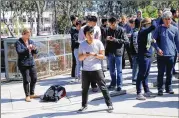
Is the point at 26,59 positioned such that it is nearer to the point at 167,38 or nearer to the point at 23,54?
the point at 23,54

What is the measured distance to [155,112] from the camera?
6.28 metres

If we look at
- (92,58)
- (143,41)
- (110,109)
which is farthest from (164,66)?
(92,58)

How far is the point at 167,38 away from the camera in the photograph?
23.7 ft

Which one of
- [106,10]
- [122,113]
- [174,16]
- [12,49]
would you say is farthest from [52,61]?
[106,10]

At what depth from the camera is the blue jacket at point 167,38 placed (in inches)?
284

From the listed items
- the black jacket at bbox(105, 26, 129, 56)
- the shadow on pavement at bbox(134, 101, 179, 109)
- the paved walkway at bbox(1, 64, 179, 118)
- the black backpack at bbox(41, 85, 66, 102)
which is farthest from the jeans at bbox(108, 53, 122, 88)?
the black backpack at bbox(41, 85, 66, 102)

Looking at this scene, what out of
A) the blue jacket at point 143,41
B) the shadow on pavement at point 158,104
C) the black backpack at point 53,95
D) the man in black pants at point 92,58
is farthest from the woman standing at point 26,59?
the shadow on pavement at point 158,104

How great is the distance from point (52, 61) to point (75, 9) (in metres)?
14.2

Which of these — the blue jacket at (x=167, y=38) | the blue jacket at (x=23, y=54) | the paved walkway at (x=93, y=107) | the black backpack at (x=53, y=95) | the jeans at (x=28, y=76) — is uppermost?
the blue jacket at (x=167, y=38)

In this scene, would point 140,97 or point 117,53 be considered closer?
point 140,97

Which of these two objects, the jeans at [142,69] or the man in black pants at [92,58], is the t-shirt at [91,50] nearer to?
the man in black pants at [92,58]

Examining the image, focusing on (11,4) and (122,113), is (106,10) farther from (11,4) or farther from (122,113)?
(122,113)

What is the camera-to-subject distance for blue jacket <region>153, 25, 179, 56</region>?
284 inches

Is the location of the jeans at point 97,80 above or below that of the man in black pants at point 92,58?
below
